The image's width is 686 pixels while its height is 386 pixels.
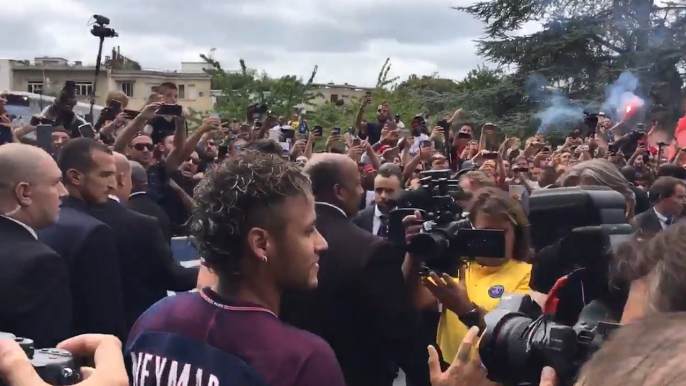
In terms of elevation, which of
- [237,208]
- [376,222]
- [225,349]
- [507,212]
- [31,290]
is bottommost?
[376,222]

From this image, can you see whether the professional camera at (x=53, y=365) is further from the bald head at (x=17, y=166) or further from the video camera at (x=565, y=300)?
the bald head at (x=17, y=166)

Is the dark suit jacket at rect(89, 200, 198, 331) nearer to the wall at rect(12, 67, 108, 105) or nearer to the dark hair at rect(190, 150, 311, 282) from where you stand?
the dark hair at rect(190, 150, 311, 282)

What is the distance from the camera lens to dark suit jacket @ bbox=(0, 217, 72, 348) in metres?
3.15

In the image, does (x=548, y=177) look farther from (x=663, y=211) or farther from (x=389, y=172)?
(x=389, y=172)

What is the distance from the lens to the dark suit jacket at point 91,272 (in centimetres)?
394

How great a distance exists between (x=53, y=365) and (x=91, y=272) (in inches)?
92.5

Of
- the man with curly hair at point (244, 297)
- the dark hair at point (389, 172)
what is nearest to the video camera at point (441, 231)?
the man with curly hair at point (244, 297)

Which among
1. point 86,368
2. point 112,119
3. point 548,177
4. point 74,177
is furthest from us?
point 112,119

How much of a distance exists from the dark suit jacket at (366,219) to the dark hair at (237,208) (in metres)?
4.29

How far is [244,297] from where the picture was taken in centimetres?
226

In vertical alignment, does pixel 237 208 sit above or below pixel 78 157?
above

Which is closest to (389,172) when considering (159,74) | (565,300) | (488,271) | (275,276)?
(488,271)

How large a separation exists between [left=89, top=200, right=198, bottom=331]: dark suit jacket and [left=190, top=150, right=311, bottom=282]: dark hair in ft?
7.46

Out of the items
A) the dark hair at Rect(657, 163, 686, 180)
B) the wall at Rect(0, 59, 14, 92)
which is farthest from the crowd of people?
the wall at Rect(0, 59, 14, 92)
